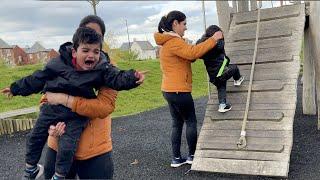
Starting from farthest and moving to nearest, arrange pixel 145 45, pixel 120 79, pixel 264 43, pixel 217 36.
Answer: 1. pixel 145 45
2. pixel 264 43
3. pixel 217 36
4. pixel 120 79

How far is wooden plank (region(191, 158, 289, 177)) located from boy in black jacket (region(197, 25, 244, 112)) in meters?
0.74

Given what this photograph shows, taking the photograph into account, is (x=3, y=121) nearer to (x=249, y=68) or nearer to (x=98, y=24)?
(x=249, y=68)

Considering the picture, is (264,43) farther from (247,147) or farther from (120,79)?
(120,79)

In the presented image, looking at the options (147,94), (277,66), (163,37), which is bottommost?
(147,94)

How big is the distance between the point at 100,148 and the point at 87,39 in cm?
69

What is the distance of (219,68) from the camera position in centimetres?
504

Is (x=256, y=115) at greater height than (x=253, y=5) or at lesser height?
lesser

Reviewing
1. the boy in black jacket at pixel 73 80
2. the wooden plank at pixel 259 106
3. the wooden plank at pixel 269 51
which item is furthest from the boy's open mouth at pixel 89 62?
the wooden plank at pixel 269 51

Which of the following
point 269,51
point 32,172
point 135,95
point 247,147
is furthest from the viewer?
point 135,95

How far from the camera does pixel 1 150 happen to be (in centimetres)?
738

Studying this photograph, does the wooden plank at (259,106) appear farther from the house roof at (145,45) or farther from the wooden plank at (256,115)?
the house roof at (145,45)

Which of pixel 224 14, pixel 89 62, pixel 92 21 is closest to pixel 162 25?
pixel 92 21

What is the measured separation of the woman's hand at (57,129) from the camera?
102 inches

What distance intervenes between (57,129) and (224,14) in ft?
15.0
